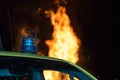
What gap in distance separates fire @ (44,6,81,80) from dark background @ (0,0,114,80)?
0.21 metres

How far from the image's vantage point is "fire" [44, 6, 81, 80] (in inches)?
654

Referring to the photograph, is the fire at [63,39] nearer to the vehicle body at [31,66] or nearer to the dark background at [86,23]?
the dark background at [86,23]

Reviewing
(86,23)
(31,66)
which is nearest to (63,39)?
(86,23)

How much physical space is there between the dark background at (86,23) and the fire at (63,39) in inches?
8.4

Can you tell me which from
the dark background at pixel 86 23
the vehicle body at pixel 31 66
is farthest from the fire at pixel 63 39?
the vehicle body at pixel 31 66

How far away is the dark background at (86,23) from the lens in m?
17.0

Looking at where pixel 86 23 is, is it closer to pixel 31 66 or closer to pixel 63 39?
pixel 63 39

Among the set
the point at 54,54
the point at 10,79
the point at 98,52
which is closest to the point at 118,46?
the point at 98,52

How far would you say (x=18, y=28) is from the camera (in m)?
16.7

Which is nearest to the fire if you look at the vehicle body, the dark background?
the dark background

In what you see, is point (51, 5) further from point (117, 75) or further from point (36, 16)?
point (117, 75)

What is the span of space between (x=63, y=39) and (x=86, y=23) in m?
1.21

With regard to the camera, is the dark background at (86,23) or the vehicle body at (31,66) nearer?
the vehicle body at (31,66)

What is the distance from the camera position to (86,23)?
691 inches
